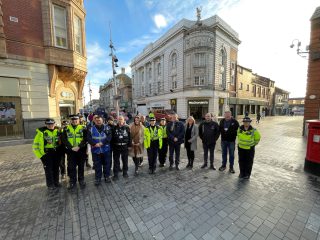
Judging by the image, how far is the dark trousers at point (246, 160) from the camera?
4215 millimetres

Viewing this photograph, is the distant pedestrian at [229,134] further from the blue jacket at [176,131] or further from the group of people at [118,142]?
the blue jacket at [176,131]

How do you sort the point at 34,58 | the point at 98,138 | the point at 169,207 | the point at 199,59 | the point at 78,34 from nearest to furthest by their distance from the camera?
the point at 169,207 → the point at 98,138 → the point at 34,58 → the point at 78,34 → the point at 199,59

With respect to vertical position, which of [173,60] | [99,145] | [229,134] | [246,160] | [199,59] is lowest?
[246,160]

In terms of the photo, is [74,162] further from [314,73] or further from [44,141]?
[314,73]

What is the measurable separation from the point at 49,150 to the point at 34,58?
7.94 metres

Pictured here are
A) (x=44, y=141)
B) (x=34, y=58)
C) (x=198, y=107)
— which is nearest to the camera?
(x=44, y=141)

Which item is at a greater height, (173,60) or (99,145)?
(173,60)

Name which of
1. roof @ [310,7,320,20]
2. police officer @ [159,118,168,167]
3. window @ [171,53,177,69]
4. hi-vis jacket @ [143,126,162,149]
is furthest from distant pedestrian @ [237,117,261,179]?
window @ [171,53,177,69]

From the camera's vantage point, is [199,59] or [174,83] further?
[174,83]

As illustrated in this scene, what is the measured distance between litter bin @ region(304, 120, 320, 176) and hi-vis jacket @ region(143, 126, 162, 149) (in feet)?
14.8

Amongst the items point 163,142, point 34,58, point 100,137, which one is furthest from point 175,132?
point 34,58

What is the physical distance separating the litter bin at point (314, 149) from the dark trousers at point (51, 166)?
24.2 feet

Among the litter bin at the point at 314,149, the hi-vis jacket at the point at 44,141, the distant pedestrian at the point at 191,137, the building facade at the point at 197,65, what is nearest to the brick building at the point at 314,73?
the litter bin at the point at 314,149

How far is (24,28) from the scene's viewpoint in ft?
27.2
